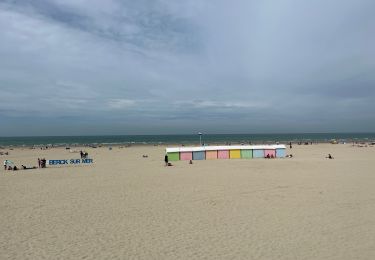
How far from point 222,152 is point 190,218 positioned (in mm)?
20212

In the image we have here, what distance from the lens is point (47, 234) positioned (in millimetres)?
9828

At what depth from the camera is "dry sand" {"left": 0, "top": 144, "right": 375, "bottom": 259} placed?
8516mm

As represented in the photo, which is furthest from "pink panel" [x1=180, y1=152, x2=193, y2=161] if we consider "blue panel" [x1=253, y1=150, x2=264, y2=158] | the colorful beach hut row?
"blue panel" [x1=253, y1=150, x2=264, y2=158]

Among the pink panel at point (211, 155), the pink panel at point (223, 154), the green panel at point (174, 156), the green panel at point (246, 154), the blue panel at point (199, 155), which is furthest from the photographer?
the green panel at point (246, 154)

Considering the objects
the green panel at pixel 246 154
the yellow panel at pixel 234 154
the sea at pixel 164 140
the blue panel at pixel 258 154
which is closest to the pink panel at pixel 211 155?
the yellow panel at pixel 234 154

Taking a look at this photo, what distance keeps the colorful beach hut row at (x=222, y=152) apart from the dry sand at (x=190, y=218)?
1043 cm

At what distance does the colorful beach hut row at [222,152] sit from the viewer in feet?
99.2

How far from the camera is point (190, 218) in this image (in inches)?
447

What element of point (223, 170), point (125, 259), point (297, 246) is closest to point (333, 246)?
point (297, 246)

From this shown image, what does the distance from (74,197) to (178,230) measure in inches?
249

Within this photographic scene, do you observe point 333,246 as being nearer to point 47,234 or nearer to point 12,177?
point 47,234

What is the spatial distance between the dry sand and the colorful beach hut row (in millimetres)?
10433

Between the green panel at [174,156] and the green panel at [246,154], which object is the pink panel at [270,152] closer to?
the green panel at [246,154]

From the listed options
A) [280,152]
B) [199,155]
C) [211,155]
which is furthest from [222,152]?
[280,152]
